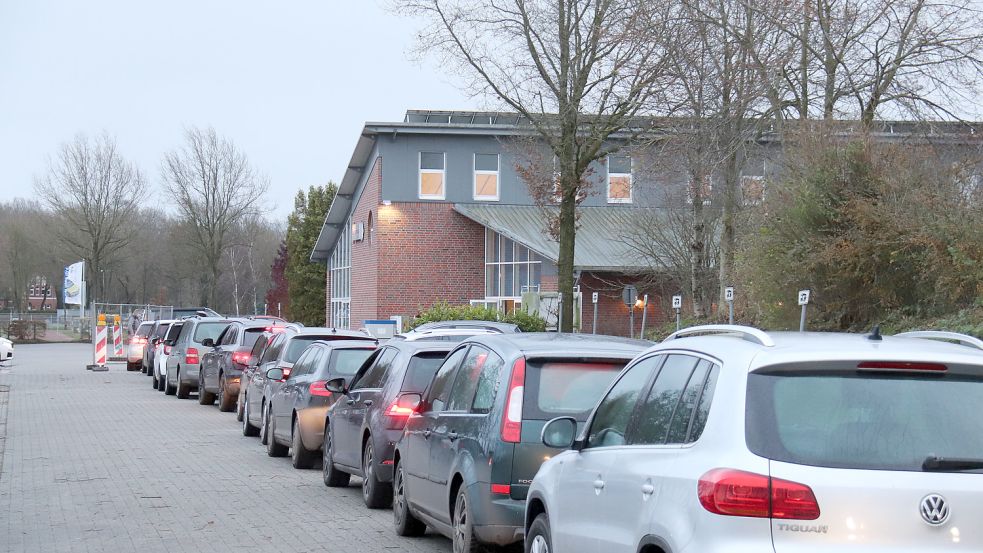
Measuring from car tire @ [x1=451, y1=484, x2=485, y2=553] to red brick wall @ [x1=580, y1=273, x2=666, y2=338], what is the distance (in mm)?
30870

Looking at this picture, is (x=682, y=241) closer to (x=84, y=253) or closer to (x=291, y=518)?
(x=291, y=518)

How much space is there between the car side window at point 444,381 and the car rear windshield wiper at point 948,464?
17.7ft

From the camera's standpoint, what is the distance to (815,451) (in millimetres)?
4461

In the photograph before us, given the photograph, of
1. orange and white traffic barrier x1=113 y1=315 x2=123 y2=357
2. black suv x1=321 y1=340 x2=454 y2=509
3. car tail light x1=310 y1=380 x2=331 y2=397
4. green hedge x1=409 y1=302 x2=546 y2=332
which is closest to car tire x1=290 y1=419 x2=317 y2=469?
car tail light x1=310 y1=380 x2=331 y2=397

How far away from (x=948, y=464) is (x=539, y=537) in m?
2.86

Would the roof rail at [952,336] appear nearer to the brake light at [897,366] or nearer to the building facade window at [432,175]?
the brake light at [897,366]

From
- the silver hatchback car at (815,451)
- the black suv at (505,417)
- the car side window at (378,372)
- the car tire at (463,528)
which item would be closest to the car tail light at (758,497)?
the silver hatchback car at (815,451)

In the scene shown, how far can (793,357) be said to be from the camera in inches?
184

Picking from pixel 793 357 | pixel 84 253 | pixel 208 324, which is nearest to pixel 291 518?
pixel 793 357

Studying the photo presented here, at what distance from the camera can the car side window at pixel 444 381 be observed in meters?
9.63

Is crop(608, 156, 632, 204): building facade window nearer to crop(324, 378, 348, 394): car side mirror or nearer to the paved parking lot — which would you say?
the paved parking lot

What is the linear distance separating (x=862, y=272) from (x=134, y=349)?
3011 cm

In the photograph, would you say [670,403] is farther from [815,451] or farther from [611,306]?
[611,306]

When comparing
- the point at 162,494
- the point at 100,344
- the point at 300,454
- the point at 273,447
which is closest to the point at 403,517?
the point at 162,494
